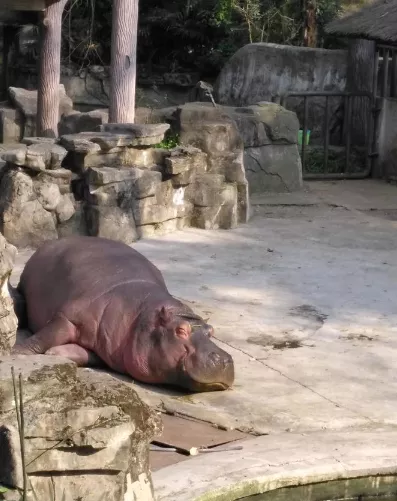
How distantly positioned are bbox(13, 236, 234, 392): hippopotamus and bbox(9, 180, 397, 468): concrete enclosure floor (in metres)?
0.17

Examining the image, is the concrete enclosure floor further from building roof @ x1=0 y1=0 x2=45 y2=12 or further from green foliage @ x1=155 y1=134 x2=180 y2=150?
building roof @ x1=0 y1=0 x2=45 y2=12

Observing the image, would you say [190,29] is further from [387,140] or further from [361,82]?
[387,140]

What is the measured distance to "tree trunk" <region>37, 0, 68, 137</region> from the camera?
41.1ft

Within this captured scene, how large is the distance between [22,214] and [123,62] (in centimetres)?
285

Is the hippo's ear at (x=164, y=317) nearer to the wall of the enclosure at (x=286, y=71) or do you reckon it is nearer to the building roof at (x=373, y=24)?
the building roof at (x=373, y=24)

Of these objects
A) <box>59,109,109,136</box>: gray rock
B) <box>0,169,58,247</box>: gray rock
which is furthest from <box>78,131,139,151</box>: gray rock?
<box>59,109,109,136</box>: gray rock

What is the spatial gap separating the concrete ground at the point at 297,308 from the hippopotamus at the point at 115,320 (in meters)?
0.17

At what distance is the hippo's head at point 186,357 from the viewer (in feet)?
19.9

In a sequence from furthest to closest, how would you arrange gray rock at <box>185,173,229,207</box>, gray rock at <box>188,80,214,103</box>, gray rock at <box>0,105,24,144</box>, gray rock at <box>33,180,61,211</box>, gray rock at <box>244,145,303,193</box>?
gray rock at <box>188,80,214,103</box>
gray rock at <box>0,105,24,144</box>
gray rock at <box>244,145,303,193</box>
gray rock at <box>185,173,229,207</box>
gray rock at <box>33,180,61,211</box>

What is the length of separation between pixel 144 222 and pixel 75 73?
10.0 meters

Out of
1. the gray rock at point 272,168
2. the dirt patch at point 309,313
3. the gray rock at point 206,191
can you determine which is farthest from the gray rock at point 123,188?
the gray rock at point 272,168

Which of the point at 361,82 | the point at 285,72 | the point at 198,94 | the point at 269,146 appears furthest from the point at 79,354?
the point at 198,94

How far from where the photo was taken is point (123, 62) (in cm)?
1152

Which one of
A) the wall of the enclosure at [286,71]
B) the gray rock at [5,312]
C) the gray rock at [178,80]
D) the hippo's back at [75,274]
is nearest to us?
the gray rock at [5,312]
